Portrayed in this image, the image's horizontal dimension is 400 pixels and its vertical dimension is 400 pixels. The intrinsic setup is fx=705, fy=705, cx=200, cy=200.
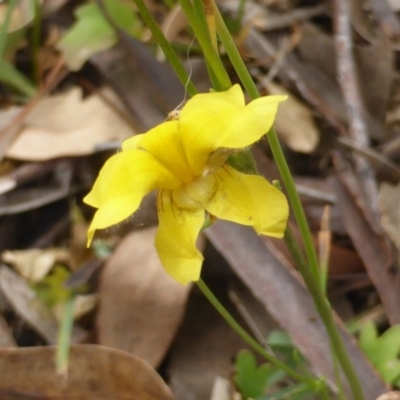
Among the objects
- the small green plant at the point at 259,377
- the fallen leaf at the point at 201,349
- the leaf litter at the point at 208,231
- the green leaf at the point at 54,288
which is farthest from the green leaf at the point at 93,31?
the small green plant at the point at 259,377

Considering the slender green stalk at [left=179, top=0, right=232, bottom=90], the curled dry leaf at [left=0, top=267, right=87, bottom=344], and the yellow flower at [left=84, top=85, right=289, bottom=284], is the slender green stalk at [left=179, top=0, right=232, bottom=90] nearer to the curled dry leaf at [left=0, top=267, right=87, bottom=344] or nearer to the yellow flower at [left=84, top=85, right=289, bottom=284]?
the yellow flower at [left=84, top=85, right=289, bottom=284]

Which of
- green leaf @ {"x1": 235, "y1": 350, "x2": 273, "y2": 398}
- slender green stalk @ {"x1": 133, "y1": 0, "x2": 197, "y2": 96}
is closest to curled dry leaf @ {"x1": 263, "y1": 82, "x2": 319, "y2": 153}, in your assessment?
green leaf @ {"x1": 235, "y1": 350, "x2": 273, "y2": 398}

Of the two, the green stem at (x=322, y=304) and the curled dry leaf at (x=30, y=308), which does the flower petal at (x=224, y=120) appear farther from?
the curled dry leaf at (x=30, y=308)

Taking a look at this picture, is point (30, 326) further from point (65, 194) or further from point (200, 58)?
point (200, 58)

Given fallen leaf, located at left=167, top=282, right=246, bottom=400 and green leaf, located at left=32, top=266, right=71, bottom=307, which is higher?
green leaf, located at left=32, top=266, right=71, bottom=307

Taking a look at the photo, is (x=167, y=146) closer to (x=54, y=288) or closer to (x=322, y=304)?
(x=322, y=304)

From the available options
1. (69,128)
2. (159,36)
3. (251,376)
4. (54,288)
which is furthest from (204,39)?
(69,128)

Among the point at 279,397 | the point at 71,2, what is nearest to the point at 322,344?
the point at 279,397
